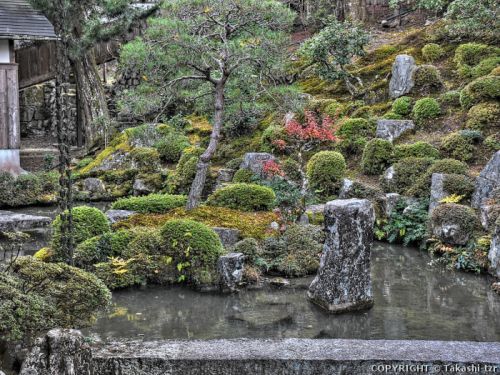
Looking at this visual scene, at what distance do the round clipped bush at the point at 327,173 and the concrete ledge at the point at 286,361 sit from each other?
30.4ft

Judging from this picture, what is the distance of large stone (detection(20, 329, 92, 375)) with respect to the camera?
4.95 metres

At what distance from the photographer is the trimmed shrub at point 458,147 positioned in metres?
14.5

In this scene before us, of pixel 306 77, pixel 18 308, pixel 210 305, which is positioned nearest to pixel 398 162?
pixel 210 305

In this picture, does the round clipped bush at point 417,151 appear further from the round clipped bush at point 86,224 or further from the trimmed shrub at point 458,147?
the round clipped bush at point 86,224

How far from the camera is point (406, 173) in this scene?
46.8 ft

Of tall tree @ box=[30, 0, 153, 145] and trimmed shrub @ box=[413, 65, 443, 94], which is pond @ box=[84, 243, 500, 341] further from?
tall tree @ box=[30, 0, 153, 145]

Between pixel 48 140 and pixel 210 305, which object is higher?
pixel 48 140

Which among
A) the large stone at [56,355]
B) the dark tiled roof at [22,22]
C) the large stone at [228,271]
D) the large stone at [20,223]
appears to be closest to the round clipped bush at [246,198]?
the large stone at [228,271]

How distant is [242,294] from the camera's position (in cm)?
969

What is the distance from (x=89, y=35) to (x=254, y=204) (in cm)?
1138

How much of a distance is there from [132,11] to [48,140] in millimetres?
8555

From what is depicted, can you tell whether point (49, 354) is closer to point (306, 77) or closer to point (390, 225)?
point (390, 225)

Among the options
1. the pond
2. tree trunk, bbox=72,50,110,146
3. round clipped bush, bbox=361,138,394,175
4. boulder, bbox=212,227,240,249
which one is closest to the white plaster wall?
tree trunk, bbox=72,50,110,146

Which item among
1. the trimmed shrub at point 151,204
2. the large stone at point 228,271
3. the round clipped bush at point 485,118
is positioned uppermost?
the round clipped bush at point 485,118
